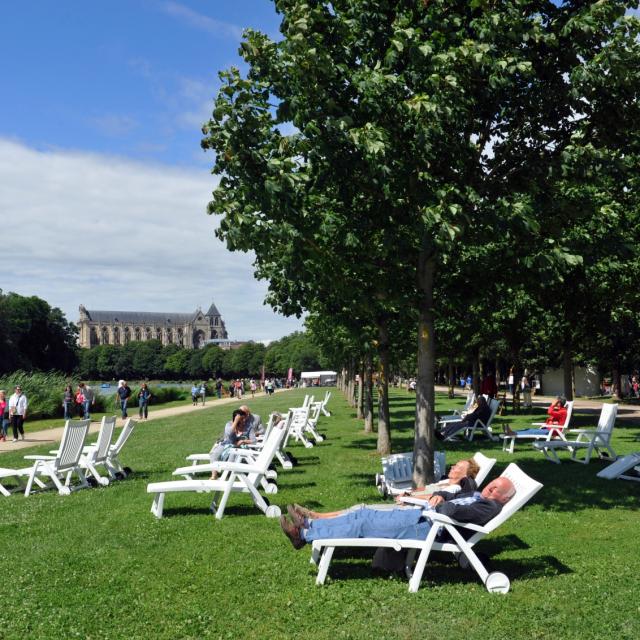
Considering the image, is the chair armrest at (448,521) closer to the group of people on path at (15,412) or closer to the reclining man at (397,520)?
the reclining man at (397,520)

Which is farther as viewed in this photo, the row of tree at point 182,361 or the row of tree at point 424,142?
the row of tree at point 182,361

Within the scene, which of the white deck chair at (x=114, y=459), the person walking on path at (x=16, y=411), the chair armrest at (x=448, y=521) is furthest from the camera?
the person walking on path at (x=16, y=411)

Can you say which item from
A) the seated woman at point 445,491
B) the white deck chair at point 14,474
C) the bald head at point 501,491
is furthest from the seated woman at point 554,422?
the bald head at point 501,491

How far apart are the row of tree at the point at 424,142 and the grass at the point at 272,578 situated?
2447mm

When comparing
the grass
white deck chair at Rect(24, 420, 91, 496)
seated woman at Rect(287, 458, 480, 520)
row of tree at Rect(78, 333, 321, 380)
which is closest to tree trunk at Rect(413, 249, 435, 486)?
the grass

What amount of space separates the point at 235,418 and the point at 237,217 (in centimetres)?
522

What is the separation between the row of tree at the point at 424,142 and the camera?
28.4 ft

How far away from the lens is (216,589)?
6285 mm

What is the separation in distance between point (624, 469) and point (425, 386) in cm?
386

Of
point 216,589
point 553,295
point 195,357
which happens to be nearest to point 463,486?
point 216,589

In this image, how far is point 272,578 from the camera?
6.60 metres

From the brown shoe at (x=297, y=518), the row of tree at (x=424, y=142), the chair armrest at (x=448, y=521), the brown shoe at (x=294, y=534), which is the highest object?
the row of tree at (x=424, y=142)

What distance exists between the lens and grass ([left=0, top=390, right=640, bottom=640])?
5.42 metres

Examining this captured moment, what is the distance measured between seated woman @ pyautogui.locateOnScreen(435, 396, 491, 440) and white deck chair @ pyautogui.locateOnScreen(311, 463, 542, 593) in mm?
12467
